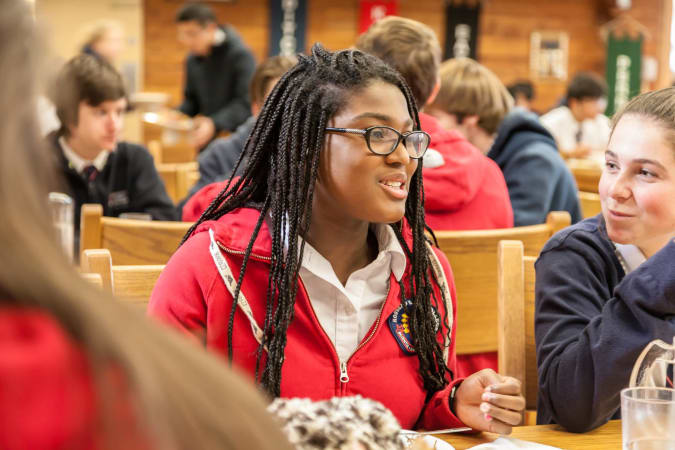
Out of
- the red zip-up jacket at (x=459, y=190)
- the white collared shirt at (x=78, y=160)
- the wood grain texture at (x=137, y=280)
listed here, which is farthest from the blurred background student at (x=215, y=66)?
the wood grain texture at (x=137, y=280)

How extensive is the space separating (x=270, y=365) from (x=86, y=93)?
2.04 metres

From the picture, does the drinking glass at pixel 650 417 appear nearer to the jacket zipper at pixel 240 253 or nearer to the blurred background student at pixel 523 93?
the jacket zipper at pixel 240 253

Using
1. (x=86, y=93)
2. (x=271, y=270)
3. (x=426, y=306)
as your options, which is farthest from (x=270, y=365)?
(x=86, y=93)

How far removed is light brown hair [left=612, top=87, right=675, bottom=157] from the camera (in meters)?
1.42

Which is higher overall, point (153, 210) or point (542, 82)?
point (542, 82)

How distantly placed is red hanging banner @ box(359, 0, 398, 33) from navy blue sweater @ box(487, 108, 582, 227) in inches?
236

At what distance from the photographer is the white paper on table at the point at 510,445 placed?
114 cm

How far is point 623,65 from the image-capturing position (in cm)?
975

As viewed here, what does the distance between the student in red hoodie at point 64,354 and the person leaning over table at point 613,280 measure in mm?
990

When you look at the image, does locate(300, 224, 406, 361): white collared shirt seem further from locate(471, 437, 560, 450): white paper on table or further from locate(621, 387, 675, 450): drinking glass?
locate(621, 387, 675, 450): drinking glass

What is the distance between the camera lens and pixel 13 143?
40 cm

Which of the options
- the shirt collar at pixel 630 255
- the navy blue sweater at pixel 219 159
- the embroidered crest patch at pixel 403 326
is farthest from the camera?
the navy blue sweater at pixel 219 159

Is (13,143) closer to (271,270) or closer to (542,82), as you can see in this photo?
(271,270)

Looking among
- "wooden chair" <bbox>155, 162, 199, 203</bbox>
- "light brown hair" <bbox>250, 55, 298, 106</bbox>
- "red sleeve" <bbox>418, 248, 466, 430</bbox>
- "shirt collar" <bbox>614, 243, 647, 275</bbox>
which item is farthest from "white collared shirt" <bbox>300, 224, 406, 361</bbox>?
"wooden chair" <bbox>155, 162, 199, 203</bbox>
